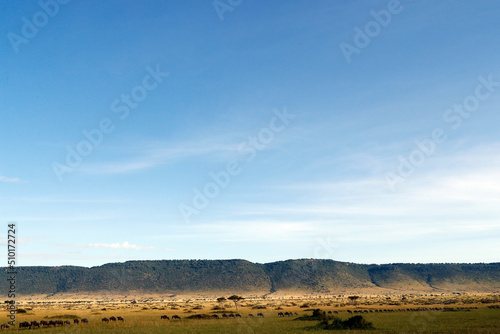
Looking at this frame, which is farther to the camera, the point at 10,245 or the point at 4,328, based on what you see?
the point at 4,328

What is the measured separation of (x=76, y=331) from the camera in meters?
40.6

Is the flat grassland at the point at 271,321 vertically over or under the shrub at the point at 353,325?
under

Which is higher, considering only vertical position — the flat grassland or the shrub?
the shrub

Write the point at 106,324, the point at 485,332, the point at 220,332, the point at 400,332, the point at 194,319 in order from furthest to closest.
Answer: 1. the point at 194,319
2. the point at 106,324
3. the point at 220,332
4. the point at 400,332
5. the point at 485,332

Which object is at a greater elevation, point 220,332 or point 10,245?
point 10,245

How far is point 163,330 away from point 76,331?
8452 mm

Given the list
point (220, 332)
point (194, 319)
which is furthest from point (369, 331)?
point (194, 319)

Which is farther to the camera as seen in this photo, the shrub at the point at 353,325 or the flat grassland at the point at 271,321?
the shrub at the point at 353,325

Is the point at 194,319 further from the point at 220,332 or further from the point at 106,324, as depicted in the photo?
the point at 220,332

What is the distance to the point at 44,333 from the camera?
125 feet

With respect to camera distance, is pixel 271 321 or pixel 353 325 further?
pixel 271 321

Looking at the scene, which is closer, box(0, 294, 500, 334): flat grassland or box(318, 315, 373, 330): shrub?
box(0, 294, 500, 334): flat grassland

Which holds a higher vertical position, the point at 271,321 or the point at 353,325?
the point at 353,325

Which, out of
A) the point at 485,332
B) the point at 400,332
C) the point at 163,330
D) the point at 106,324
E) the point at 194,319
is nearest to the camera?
the point at 485,332
